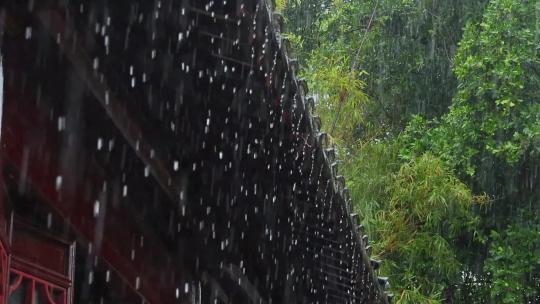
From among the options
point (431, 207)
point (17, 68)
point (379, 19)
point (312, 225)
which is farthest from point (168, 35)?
point (379, 19)

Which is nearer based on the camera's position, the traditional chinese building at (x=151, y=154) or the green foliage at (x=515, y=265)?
the traditional chinese building at (x=151, y=154)

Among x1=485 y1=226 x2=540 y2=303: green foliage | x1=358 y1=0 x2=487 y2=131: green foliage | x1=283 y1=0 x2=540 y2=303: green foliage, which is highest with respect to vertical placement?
x1=358 y1=0 x2=487 y2=131: green foliage

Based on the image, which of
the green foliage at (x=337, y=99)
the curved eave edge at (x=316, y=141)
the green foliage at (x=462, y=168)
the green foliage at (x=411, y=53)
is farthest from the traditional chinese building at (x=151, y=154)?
the green foliage at (x=411, y=53)

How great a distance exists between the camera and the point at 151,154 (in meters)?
3.92

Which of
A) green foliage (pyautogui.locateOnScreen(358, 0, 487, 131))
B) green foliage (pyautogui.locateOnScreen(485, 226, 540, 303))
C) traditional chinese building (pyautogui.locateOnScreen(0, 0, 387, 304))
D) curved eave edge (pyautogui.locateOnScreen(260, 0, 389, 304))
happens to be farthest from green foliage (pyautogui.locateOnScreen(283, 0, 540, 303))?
traditional chinese building (pyautogui.locateOnScreen(0, 0, 387, 304))

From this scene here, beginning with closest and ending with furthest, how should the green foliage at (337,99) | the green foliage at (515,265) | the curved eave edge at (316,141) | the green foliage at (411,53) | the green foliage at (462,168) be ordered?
the curved eave edge at (316,141) → the green foliage at (337,99) → the green foliage at (462,168) → the green foliage at (515,265) → the green foliage at (411,53)

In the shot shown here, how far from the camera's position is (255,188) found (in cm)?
421

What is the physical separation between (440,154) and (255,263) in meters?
7.64

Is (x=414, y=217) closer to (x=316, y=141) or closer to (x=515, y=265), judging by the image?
(x=515, y=265)

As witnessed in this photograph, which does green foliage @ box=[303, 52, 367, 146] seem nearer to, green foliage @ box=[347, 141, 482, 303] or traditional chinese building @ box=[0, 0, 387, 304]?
green foliage @ box=[347, 141, 482, 303]

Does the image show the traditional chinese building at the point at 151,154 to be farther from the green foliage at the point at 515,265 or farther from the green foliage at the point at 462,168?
the green foliage at the point at 515,265

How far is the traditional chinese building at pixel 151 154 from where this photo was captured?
10.3 feet

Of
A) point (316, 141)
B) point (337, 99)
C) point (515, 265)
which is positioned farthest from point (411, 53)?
point (316, 141)

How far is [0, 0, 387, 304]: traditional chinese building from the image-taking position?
314 cm
